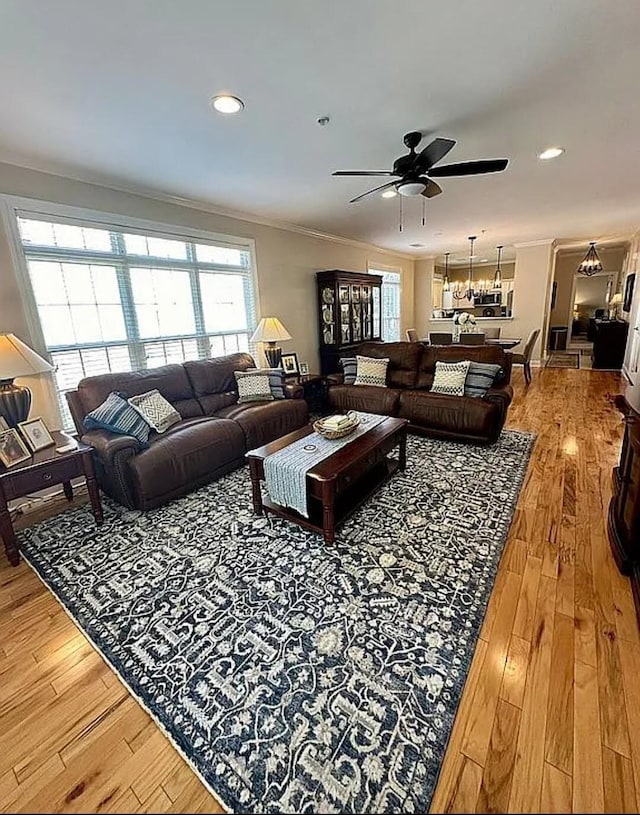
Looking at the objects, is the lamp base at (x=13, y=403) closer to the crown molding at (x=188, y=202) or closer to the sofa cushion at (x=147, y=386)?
the sofa cushion at (x=147, y=386)

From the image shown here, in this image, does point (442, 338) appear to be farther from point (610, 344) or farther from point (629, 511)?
point (629, 511)

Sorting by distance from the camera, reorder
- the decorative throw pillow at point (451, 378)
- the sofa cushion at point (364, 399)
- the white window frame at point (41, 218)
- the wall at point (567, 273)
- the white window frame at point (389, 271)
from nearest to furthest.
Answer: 1. the white window frame at point (41, 218)
2. the decorative throw pillow at point (451, 378)
3. the sofa cushion at point (364, 399)
4. the white window frame at point (389, 271)
5. the wall at point (567, 273)

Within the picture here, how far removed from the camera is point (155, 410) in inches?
127

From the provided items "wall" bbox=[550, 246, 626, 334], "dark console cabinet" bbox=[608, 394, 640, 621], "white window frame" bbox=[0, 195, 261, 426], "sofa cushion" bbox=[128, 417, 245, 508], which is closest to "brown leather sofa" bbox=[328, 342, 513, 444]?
"dark console cabinet" bbox=[608, 394, 640, 621]

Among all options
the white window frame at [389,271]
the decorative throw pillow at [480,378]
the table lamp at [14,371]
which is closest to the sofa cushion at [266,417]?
the table lamp at [14,371]

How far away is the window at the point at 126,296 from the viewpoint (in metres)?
3.11

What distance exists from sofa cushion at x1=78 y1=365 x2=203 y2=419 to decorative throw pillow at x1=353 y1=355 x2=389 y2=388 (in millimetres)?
2015

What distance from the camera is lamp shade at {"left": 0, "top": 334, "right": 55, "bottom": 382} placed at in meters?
2.49

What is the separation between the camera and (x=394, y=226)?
568cm

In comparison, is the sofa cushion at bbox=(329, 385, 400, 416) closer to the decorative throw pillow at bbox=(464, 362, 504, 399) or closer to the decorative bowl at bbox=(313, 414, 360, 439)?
the decorative throw pillow at bbox=(464, 362, 504, 399)

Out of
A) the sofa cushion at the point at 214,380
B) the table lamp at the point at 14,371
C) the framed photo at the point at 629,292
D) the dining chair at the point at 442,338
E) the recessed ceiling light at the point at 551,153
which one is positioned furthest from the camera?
the dining chair at the point at 442,338

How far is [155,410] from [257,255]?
268cm

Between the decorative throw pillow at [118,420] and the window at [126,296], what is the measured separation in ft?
1.78

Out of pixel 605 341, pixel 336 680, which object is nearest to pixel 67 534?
pixel 336 680
